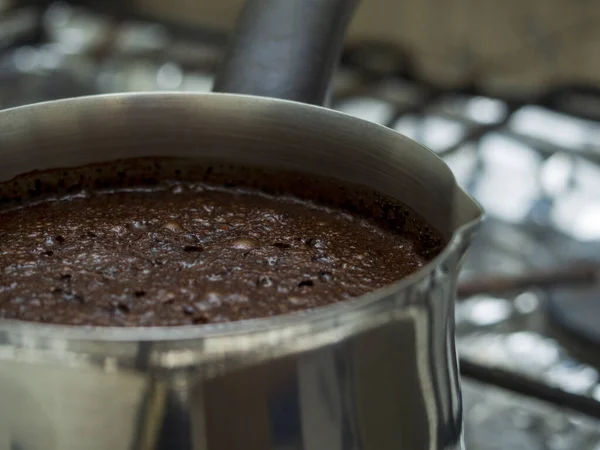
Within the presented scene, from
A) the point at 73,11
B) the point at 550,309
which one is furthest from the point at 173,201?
the point at 73,11

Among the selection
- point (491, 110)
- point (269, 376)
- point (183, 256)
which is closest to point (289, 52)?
point (183, 256)

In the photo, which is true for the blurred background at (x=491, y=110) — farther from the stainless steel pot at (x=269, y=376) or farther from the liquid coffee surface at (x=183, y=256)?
the stainless steel pot at (x=269, y=376)

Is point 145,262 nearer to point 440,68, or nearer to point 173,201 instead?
point 173,201

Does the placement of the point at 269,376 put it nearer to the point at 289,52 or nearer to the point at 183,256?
the point at 183,256

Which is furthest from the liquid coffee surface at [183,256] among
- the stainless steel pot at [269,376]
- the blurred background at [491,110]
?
the blurred background at [491,110]

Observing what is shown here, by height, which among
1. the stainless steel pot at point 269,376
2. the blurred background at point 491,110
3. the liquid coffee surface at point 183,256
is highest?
the stainless steel pot at point 269,376
